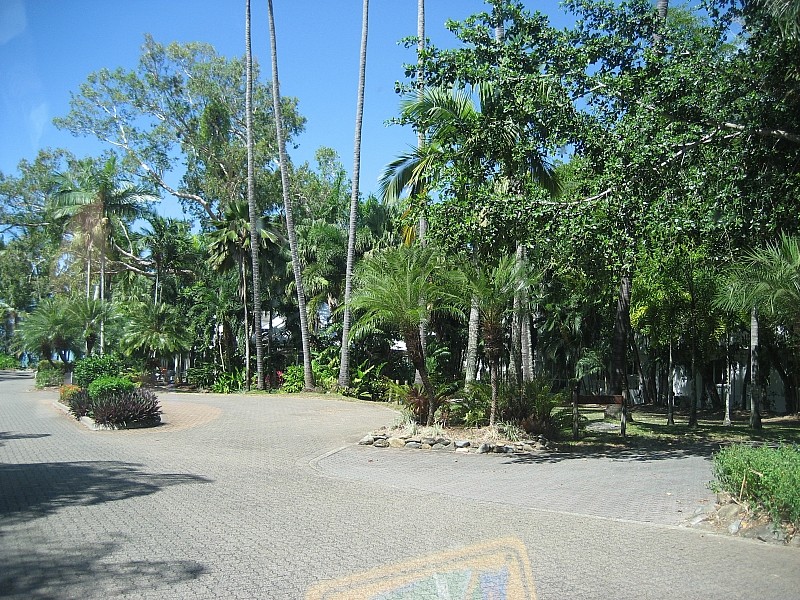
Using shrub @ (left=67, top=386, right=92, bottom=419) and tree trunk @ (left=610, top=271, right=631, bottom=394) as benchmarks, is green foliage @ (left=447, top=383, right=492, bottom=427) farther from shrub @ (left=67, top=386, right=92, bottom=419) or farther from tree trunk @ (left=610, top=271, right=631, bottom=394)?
shrub @ (left=67, top=386, right=92, bottom=419)

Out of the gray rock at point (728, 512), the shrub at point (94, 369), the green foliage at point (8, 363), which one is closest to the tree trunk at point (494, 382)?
the gray rock at point (728, 512)

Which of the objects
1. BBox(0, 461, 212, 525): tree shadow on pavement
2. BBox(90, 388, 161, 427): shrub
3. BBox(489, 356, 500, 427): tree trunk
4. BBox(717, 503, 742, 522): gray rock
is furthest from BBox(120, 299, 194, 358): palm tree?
BBox(717, 503, 742, 522): gray rock

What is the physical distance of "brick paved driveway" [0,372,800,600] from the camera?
5.72m

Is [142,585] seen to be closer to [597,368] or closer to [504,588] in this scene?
[504,588]

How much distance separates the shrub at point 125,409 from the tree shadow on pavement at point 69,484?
212 inches

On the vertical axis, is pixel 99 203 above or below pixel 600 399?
above

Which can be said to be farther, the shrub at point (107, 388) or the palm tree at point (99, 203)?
the palm tree at point (99, 203)

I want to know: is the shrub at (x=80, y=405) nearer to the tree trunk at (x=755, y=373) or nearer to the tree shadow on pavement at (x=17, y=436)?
the tree shadow on pavement at (x=17, y=436)

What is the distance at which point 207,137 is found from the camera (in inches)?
1671

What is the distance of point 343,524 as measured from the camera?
777cm

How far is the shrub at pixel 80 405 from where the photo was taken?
18566 mm

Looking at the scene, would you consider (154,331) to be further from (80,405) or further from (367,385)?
(80,405)

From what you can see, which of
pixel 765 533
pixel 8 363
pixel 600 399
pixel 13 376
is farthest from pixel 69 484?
pixel 8 363

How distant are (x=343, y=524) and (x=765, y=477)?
4.34m
